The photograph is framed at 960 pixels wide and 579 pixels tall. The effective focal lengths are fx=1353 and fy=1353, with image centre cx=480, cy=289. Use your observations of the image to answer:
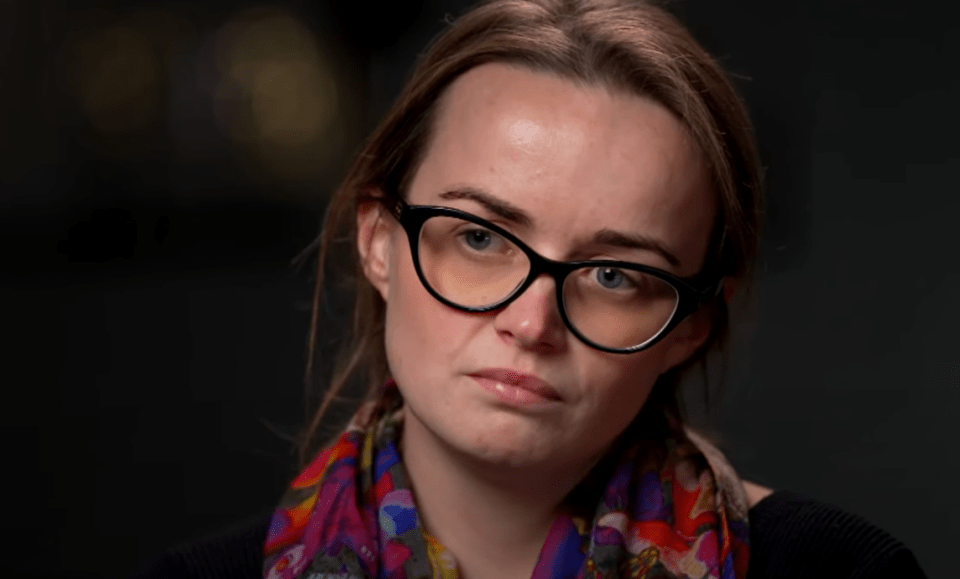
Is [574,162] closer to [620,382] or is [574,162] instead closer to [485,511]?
[620,382]

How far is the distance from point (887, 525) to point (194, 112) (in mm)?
1820

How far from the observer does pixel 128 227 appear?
3.04m

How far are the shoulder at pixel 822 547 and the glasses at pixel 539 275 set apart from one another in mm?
448

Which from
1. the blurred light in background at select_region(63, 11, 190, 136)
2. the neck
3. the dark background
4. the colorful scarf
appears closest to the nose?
the neck

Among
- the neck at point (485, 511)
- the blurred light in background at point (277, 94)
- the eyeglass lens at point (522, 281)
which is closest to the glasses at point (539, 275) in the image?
the eyeglass lens at point (522, 281)

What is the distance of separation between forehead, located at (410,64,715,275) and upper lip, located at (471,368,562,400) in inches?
6.2

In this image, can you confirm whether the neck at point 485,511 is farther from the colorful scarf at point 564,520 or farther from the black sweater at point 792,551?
the black sweater at point 792,551

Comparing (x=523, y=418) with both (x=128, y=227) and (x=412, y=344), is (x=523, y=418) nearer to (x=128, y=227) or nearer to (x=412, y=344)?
(x=412, y=344)

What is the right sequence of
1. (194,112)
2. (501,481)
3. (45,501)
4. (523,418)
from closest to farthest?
(523,418), (501,481), (45,501), (194,112)

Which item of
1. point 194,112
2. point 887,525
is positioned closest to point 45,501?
point 194,112

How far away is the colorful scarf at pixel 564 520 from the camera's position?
6.15 feet

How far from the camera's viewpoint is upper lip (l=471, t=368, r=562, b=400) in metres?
1.70

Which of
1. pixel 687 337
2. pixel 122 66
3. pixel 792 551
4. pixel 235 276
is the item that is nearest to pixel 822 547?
pixel 792 551

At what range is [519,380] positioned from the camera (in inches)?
67.0
